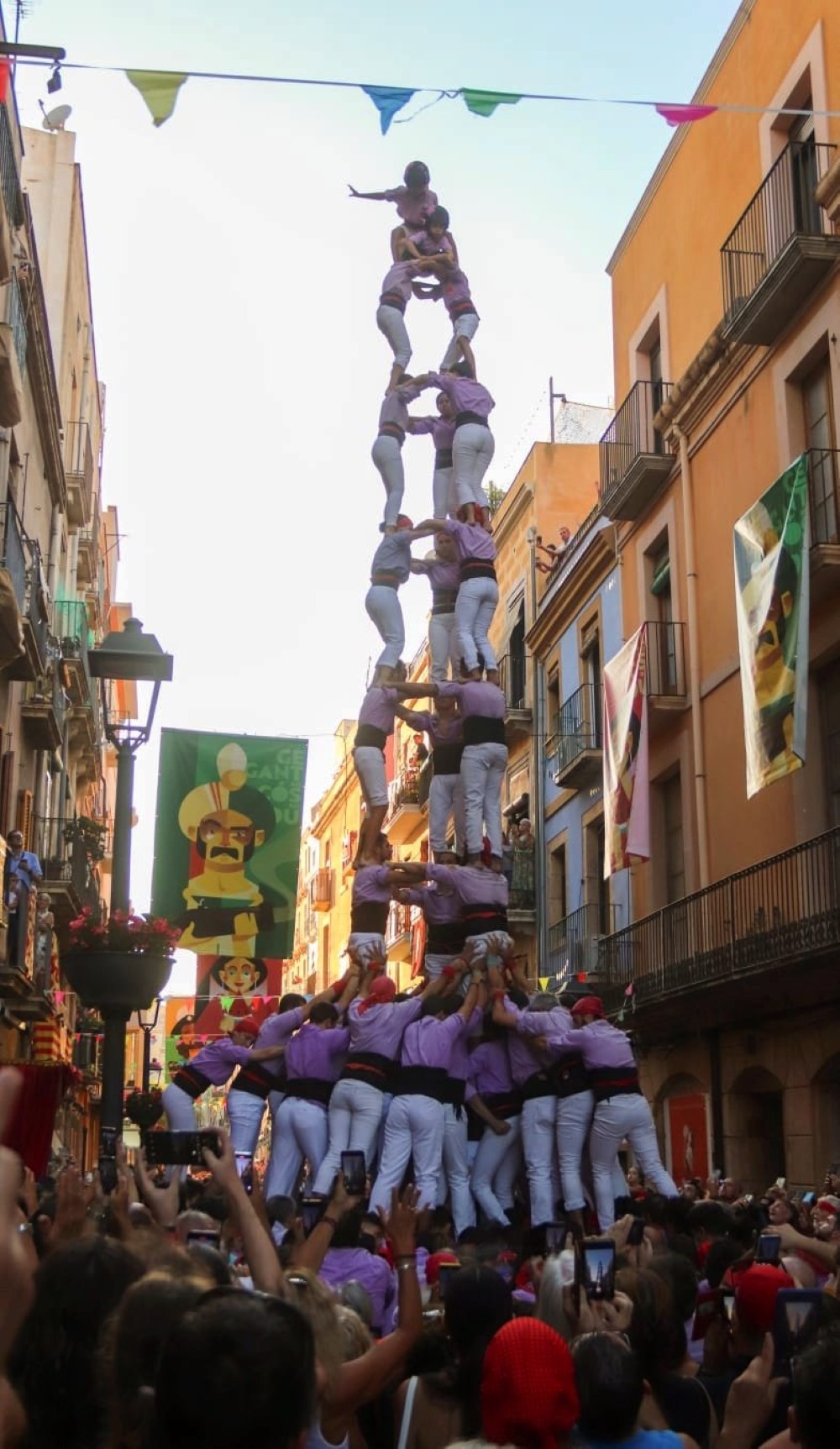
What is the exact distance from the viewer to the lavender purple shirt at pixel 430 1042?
11836 mm

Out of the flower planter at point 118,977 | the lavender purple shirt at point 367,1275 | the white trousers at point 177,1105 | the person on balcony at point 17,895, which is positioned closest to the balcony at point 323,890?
the person on balcony at point 17,895

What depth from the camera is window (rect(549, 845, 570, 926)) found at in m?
28.8

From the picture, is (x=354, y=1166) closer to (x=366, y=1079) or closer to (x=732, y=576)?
(x=366, y=1079)

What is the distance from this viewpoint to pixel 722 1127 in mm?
19594

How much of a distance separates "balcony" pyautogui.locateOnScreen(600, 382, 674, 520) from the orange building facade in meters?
0.03

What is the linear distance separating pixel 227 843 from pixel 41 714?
9510 mm

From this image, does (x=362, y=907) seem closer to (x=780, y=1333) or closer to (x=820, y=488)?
(x=820, y=488)

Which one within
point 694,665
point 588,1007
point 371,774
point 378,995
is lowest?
point 588,1007

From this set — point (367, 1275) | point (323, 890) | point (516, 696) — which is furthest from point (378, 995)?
point (323, 890)

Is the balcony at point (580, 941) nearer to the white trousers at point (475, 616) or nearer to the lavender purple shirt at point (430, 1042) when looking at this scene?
the white trousers at point (475, 616)

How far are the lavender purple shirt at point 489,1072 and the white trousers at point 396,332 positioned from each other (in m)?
6.43

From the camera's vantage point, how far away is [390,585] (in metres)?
14.6

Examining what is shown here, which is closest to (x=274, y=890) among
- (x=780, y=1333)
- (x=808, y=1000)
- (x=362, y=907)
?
(x=362, y=907)

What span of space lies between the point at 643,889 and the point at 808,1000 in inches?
247
